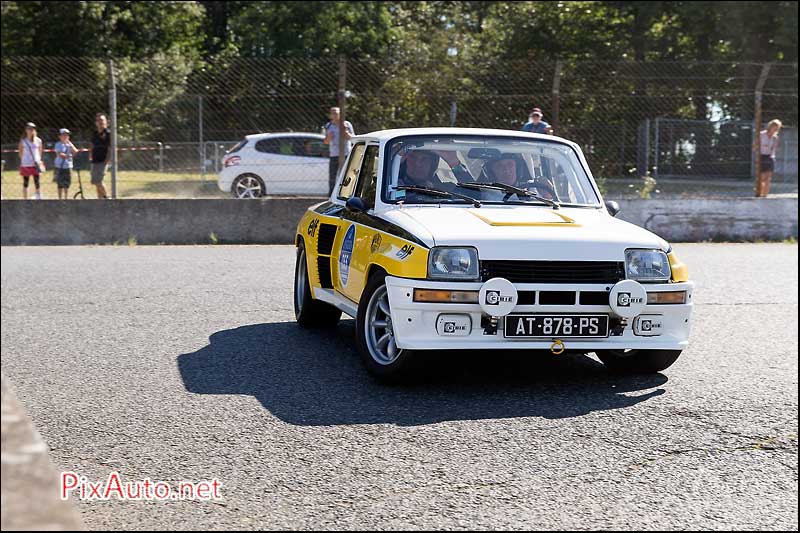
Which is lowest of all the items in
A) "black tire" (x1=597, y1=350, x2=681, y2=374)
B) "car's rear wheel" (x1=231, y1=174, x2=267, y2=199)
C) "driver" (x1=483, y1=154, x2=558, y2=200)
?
"black tire" (x1=597, y1=350, x2=681, y2=374)

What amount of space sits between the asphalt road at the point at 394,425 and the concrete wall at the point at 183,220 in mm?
6901

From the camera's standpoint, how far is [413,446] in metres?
5.25

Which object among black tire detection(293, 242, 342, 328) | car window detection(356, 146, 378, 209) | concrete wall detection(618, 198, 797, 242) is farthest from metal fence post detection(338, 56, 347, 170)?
car window detection(356, 146, 378, 209)

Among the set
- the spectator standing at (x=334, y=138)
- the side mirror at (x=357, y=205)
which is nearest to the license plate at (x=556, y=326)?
the side mirror at (x=357, y=205)

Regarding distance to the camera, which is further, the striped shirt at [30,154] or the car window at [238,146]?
the car window at [238,146]

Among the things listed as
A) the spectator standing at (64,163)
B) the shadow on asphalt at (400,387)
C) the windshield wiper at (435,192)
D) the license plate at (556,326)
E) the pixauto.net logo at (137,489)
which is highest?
the spectator standing at (64,163)

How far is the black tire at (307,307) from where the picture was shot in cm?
864

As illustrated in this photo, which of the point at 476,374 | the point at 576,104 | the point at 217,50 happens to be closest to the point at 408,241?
the point at 476,374

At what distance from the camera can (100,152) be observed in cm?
1831

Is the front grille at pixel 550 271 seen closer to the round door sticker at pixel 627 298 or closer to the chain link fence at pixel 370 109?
the round door sticker at pixel 627 298

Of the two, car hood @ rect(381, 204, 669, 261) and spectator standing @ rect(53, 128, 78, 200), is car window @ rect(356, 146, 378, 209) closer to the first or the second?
car hood @ rect(381, 204, 669, 261)

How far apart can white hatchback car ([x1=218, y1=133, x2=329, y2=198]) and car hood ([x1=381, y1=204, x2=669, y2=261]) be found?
1468 cm

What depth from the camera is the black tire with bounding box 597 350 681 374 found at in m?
7.00

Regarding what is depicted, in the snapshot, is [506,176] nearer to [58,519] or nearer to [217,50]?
[58,519]
